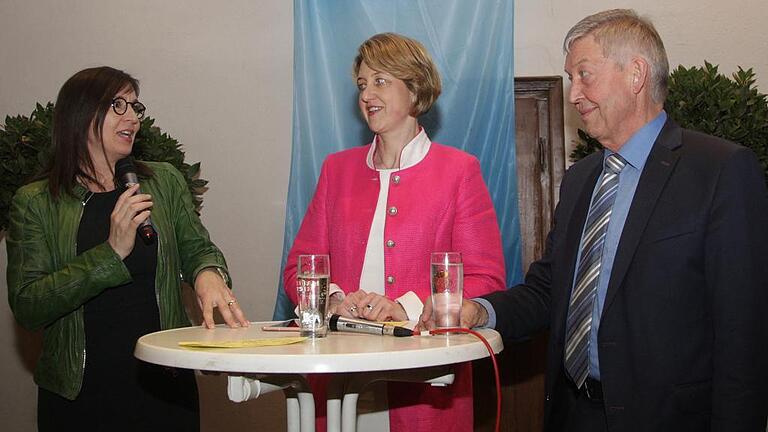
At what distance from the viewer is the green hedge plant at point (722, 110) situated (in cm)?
333

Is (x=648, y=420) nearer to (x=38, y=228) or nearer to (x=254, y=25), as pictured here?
(x=38, y=228)

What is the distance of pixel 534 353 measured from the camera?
13.9 feet

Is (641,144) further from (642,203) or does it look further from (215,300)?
(215,300)

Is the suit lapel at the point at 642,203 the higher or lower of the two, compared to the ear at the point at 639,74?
lower

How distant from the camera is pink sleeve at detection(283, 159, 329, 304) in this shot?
2656 mm

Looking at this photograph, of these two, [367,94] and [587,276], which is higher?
[367,94]

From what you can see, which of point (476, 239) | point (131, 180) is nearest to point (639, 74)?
point (476, 239)

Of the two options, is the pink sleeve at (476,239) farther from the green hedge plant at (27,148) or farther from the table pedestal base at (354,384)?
the green hedge plant at (27,148)

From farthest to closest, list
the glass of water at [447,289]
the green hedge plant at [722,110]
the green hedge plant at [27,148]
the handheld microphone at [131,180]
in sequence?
the green hedge plant at [27,148]
the green hedge plant at [722,110]
the handheld microphone at [131,180]
the glass of water at [447,289]

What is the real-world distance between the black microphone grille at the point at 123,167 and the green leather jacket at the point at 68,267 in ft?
0.23

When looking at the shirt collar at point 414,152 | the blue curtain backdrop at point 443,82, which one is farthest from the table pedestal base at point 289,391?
the blue curtain backdrop at point 443,82

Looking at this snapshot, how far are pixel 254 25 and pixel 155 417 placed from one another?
2.53 metres

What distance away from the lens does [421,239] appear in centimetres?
252

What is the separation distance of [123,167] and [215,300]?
62cm
